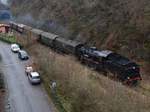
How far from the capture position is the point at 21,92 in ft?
146

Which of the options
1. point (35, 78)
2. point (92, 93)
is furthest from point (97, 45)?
point (92, 93)

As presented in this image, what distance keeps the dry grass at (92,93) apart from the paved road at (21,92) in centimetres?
234

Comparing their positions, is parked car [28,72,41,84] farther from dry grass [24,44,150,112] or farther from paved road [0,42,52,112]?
dry grass [24,44,150,112]

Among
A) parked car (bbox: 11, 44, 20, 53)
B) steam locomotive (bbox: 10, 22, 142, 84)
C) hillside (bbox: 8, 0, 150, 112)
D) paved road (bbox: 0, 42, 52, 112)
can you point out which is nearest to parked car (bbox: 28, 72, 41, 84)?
paved road (bbox: 0, 42, 52, 112)

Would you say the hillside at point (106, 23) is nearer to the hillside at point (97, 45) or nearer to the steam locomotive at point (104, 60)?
the hillside at point (97, 45)

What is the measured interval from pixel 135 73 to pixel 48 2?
53.1m

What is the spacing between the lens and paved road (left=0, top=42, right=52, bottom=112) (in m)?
39.1

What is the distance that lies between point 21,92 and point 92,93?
1502 cm

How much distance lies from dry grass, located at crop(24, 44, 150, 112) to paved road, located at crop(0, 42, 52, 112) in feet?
7.66

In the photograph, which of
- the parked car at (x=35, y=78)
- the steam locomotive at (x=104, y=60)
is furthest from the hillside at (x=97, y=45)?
the steam locomotive at (x=104, y=60)

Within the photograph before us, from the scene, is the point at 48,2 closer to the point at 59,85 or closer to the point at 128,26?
the point at 128,26

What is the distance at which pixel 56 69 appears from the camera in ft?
144

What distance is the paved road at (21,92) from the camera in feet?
128

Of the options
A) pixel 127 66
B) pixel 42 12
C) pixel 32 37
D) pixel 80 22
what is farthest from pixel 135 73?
pixel 42 12
